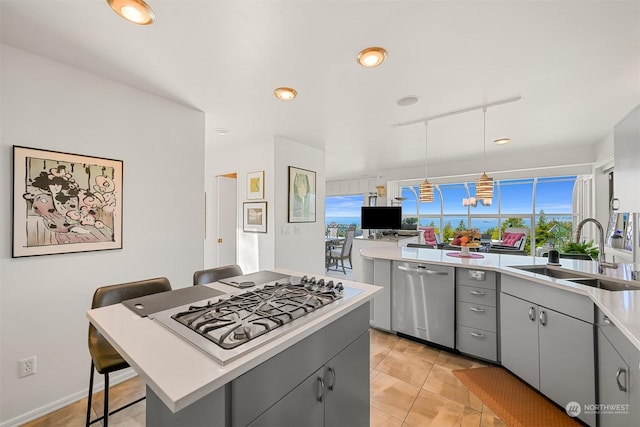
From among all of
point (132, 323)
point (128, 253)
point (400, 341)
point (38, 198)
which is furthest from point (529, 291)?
point (38, 198)

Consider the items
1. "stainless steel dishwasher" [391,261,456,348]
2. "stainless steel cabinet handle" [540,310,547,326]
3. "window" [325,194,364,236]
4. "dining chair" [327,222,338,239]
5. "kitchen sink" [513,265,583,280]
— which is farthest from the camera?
"dining chair" [327,222,338,239]

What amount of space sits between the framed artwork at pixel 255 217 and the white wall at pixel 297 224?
205 millimetres

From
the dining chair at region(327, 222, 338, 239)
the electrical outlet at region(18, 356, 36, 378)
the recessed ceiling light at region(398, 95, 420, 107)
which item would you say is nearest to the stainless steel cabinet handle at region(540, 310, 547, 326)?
the recessed ceiling light at region(398, 95, 420, 107)

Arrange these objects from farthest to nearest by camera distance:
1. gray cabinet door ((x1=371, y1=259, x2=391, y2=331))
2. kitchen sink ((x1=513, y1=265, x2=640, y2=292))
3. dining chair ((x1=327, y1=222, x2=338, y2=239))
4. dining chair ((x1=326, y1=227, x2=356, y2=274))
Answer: dining chair ((x1=327, y1=222, x2=338, y2=239))
dining chair ((x1=326, y1=227, x2=356, y2=274))
gray cabinet door ((x1=371, y1=259, x2=391, y2=331))
kitchen sink ((x1=513, y1=265, x2=640, y2=292))

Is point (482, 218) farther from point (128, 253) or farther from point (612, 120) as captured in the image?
point (128, 253)

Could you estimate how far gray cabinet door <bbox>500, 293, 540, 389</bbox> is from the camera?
194cm

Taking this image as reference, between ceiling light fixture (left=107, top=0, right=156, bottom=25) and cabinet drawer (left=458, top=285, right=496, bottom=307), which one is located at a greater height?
ceiling light fixture (left=107, top=0, right=156, bottom=25)

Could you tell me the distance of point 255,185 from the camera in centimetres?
366

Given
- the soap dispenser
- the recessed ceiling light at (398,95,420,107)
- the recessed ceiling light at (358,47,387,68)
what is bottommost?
the soap dispenser

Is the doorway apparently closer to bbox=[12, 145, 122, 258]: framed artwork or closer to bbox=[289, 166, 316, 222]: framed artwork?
bbox=[289, 166, 316, 222]: framed artwork

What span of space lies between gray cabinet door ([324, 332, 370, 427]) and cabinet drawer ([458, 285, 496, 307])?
4.70ft

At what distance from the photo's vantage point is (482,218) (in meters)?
6.04

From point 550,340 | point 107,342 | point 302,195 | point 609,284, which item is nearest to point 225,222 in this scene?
point 302,195

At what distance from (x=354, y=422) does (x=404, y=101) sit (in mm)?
2495
